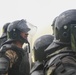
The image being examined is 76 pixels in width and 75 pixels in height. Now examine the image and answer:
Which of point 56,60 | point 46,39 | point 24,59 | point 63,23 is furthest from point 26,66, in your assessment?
point 56,60

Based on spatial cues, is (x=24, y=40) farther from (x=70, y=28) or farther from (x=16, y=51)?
(x=70, y=28)

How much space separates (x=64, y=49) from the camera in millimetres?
2236

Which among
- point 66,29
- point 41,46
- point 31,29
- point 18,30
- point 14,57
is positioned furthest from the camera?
point 31,29

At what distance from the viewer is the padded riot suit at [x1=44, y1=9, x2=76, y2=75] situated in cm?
197

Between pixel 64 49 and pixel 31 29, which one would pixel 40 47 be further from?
pixel 64 49

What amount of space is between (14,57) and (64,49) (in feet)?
4.78

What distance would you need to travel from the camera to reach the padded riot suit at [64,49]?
77.5 inches

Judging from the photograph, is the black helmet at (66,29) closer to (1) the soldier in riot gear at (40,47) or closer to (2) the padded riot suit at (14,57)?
(2) the padded riot suit at (14,57)

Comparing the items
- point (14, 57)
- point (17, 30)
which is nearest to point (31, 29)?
point (17, 30)

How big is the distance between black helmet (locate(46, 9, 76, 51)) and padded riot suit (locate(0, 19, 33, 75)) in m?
1.11

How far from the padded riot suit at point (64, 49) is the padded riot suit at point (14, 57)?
Answer: 1093mm

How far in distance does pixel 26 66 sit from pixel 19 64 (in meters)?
0.16

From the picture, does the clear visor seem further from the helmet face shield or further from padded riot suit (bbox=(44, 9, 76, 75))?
padded riot suit (bbox=(44, 9, 76, 75))

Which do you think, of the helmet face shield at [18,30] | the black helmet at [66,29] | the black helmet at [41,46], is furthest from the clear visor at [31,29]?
the black helmet at [66,29]
